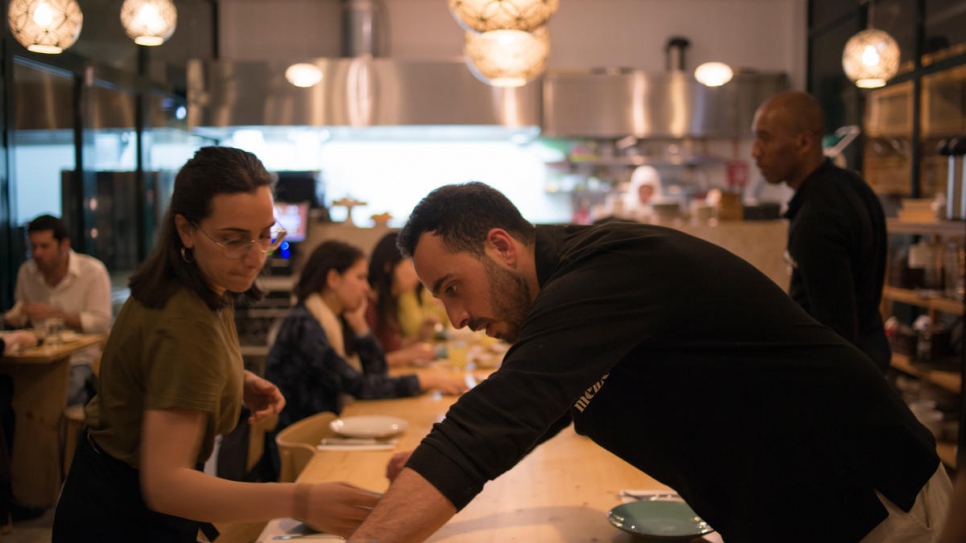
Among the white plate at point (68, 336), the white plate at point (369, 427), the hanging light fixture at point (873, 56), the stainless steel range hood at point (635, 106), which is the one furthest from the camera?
the stainless steel range hood at point (635, 106)

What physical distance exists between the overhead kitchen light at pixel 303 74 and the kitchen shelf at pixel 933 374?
5.55 meters

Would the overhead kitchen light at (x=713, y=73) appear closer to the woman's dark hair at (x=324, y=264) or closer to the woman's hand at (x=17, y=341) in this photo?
the woman's dark hair at (x=324, y=264)

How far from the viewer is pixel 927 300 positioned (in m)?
4.95

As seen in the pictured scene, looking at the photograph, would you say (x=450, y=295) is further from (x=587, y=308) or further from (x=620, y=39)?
(x=620, y=39)

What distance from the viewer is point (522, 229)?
1648 millimetres

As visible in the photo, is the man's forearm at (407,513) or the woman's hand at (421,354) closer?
the man's forearm at (407,513)

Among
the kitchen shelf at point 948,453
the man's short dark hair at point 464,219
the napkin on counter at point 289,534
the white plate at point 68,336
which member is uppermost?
the man's short dark hair at point 464,219

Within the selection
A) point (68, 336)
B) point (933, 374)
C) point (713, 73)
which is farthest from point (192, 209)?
point (713, 73)

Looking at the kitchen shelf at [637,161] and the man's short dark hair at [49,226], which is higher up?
the kitchen shelf at [637,161]

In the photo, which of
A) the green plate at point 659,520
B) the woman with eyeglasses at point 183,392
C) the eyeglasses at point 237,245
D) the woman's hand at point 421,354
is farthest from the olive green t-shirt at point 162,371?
the woman's hand at point 421,354

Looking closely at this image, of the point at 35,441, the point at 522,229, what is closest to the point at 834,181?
the point at 522,229

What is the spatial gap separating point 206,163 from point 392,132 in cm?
742

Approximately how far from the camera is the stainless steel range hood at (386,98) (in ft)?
28.8

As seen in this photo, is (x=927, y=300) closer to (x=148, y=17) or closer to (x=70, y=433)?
(x=148, y=17)
